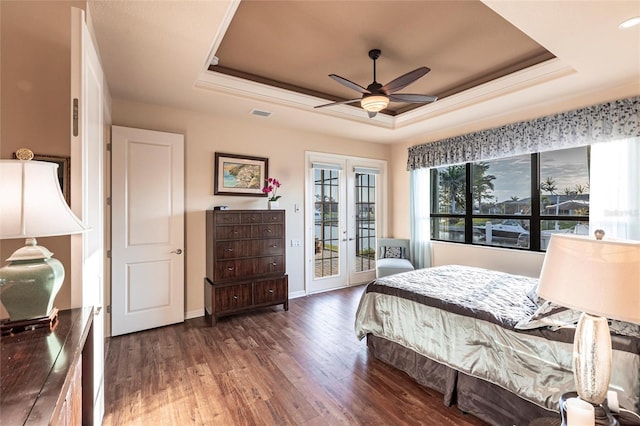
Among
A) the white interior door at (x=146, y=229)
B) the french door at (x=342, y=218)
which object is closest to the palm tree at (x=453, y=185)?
the french door at (x=342, y=218)

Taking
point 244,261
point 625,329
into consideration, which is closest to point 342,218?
point 244,261

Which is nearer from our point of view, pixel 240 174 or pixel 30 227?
pixel 30 227

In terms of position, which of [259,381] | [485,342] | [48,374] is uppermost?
[48,374]

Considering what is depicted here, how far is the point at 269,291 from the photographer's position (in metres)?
3.92

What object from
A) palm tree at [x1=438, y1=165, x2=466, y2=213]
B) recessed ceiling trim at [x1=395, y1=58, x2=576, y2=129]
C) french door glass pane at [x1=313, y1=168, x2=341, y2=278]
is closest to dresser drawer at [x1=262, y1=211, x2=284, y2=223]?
french door glass pane at [x1=313, y1=168, x2=341, y2=278]

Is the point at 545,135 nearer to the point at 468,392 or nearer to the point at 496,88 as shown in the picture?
the point at 496,88

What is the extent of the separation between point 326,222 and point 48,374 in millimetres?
4210

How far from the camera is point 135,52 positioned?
237cm

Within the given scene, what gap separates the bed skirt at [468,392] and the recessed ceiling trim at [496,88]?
116 inches

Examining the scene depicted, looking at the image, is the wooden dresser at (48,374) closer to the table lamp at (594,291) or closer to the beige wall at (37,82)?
the beige wall at (37,82)

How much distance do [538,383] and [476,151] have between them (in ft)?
10.9

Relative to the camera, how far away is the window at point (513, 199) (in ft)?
11.7

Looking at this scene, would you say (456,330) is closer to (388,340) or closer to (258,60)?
(388,340)

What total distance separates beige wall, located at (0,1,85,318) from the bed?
2418 mm
